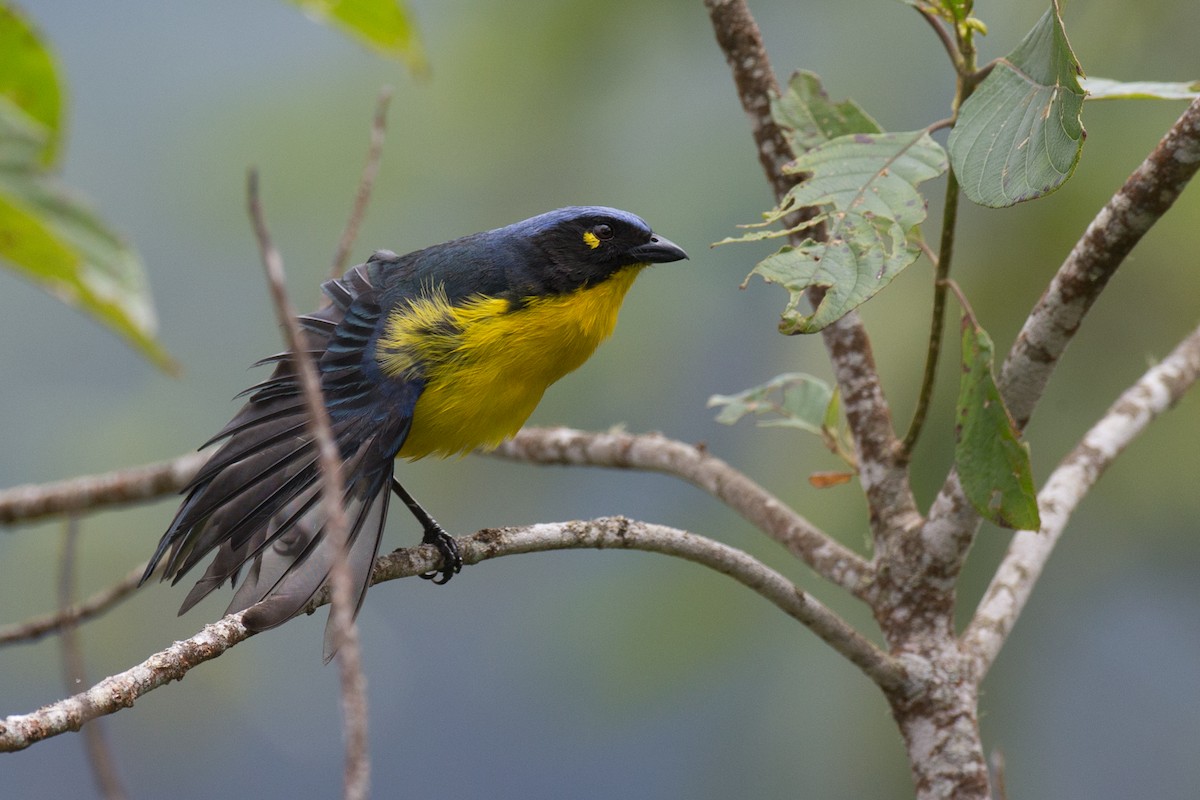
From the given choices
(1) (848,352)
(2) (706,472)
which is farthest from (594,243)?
(1) (848,352)

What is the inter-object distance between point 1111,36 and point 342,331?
14.5 feet

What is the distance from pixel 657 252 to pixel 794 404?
0.64 meters

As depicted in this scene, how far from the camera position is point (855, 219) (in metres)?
2.31

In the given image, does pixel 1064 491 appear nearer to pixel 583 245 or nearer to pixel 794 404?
pixel 794 404

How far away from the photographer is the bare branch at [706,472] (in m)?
3.03

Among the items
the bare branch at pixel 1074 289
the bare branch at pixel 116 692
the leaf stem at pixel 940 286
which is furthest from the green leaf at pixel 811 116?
the bare branch at pixel 116 692

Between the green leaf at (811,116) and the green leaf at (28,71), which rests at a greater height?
the green leaf at (28,71)

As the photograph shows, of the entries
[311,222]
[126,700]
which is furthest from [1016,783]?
[311,222]

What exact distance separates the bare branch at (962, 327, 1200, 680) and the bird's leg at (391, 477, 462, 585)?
4.06 ft

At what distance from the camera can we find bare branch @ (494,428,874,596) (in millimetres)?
3027

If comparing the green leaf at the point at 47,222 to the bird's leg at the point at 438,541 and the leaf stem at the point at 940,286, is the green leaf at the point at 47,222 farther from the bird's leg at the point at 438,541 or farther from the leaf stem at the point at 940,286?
the leaf stem at the point at 940,286

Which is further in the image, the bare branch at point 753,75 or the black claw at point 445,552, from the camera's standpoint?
the bare branch at point 753,75

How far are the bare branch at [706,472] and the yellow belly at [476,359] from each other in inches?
17.0

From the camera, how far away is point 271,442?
2.79 m
